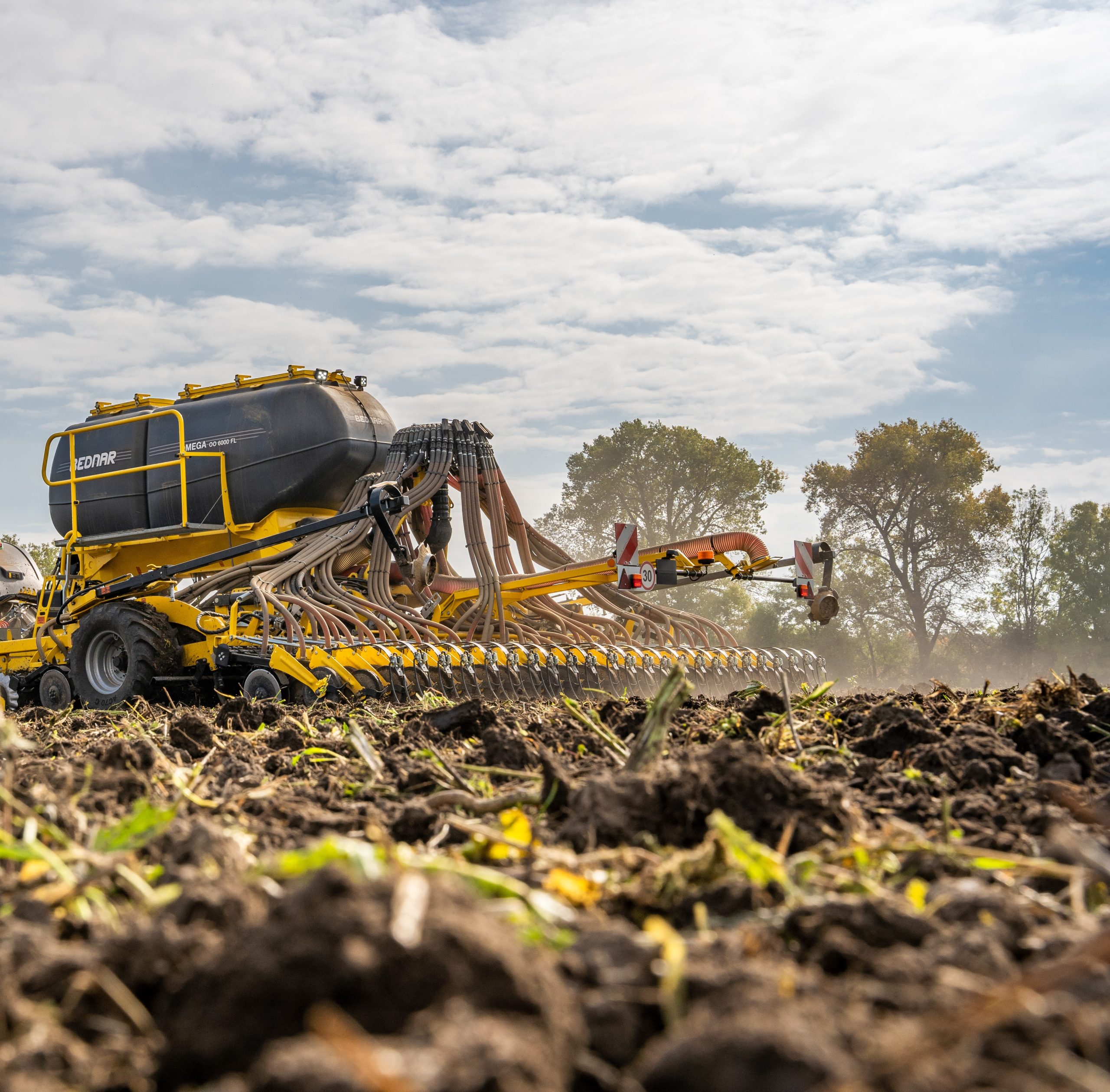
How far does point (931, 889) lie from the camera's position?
185 centimetres

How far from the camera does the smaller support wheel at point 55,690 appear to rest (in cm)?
1059

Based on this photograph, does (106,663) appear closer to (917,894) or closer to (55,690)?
(55,690)

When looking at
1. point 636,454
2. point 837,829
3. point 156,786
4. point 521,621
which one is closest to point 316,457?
→ point 521,621

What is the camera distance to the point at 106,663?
10.1 m

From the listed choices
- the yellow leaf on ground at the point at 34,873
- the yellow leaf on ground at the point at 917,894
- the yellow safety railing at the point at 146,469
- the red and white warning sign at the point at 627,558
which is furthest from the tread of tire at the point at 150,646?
the yellow leaf on ground at the point at 917,894

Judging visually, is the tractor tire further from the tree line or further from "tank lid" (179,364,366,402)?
the tree line

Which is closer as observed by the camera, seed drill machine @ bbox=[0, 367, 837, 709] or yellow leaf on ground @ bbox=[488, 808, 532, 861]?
yellow leaf on ground @ bbox=[488, 808, 532, 861]

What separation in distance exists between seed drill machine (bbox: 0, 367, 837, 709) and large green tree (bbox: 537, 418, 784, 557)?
19.2 meters

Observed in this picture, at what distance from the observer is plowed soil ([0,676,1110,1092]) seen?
1.12 metres

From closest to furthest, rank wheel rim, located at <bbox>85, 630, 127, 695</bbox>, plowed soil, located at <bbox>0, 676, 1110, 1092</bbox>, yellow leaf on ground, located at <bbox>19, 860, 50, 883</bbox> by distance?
plowed soil, located at <bbox>0, 676, 1110, 1092</bbox> → yellow leaf on ground, located at <bbox>19, 860, 50, 883</bbox> → wheel rim, located at <bbox>85, 630, 127, 695</bbox>

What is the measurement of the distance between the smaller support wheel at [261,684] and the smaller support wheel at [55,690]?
295 centimetres

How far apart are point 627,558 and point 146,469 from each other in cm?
538

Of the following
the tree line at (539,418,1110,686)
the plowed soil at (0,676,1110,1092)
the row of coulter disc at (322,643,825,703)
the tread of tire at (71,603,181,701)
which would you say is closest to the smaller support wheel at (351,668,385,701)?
the row of coulter disc at (322,643,825,703)

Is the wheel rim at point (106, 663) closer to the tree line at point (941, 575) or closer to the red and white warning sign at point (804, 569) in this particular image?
the red and white warning sign at point (804, 569)
